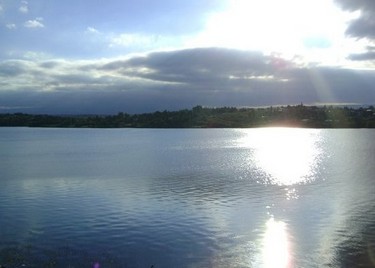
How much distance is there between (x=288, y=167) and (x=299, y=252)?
5126 centimetres

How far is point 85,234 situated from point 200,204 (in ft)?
44.8

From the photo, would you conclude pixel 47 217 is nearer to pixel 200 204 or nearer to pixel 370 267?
pixel 200 204

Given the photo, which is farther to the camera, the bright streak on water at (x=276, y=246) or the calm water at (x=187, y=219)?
the calm water at (x=187, y=219)

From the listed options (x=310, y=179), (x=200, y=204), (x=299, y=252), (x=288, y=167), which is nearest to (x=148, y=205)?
(x=200, y=204)

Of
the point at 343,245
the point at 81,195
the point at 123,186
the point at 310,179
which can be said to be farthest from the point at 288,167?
the point at 343,245

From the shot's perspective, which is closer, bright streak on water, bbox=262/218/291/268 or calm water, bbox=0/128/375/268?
bright streak on water, bbox=262/218/291/268

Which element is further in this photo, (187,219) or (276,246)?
(187,219)

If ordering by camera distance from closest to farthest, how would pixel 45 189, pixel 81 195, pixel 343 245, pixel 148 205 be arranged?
pixel 343 245
pixel 148 205
pixel 81 195
pixel 45 189

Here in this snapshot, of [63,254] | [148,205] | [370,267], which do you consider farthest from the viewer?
[148,205]

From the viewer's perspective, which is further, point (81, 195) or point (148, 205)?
point (81, 195)

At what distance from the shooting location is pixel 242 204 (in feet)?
136

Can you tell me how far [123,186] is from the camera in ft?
172

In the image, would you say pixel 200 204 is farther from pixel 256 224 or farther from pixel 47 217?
pixel 47 217

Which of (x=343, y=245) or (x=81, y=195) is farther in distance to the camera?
(x=81, y=195)
